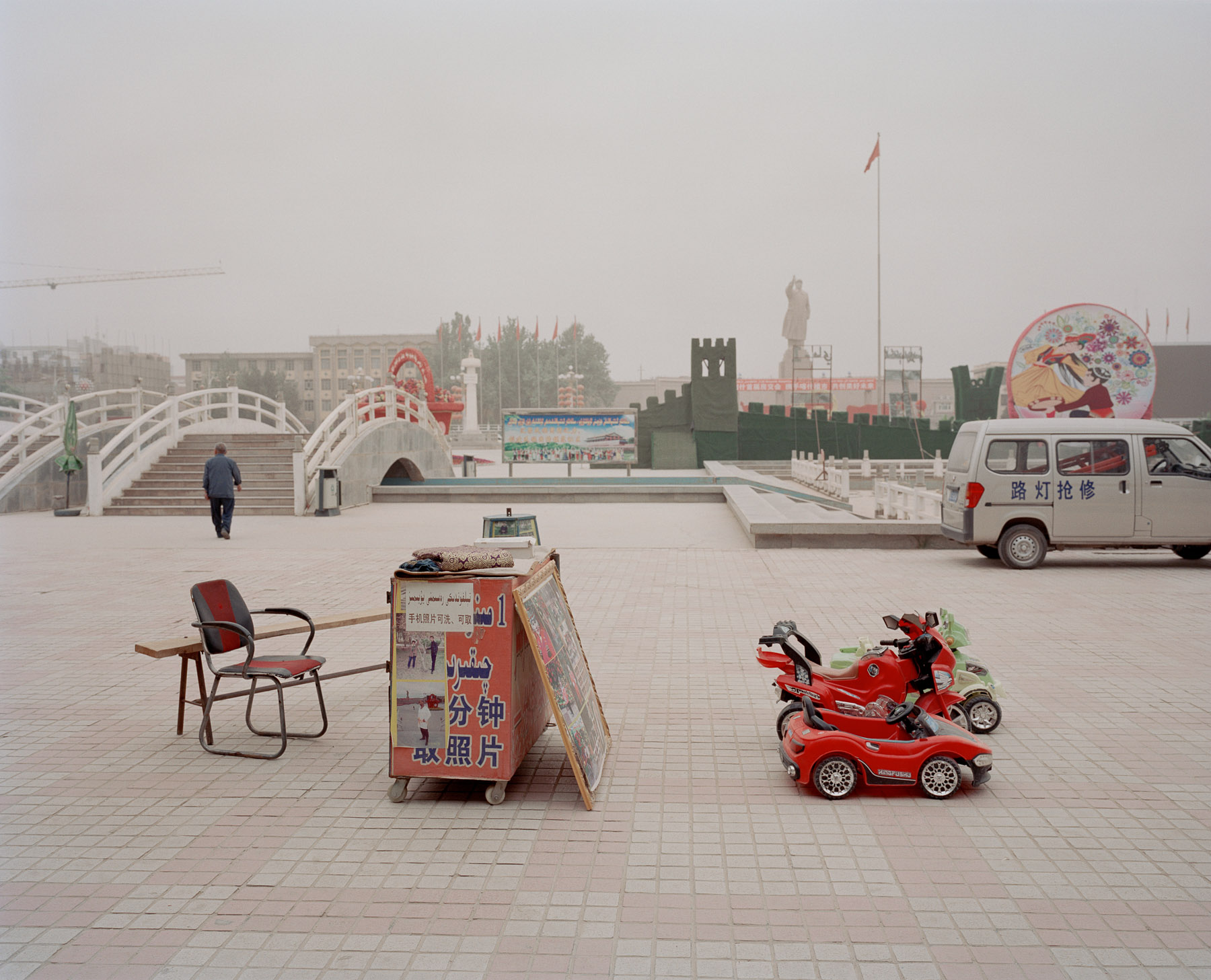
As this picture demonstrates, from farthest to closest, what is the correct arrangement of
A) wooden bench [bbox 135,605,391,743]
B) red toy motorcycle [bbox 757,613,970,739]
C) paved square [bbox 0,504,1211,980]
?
wooden bench [bbox 135,605,391,743], red toy motorcycle [bbox 757,613,970,739], paved square [bbox 0,504,1211,980]

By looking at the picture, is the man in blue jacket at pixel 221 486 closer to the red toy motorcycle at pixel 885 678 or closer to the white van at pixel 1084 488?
the white van at pixel 1084 488

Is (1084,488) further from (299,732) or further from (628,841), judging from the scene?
(299,732)

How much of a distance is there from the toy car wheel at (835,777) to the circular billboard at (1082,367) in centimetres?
1538

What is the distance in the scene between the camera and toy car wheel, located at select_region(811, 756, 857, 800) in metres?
4.78

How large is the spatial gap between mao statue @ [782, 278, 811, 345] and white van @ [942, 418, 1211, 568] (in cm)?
6119

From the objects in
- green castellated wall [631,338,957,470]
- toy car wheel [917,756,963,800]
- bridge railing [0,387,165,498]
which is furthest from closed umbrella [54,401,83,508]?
green castellated wall [631,338,957,470]

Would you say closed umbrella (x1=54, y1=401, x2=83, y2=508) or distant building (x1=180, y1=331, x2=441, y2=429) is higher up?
distant building (x1=180, y1=331, x2=441, y2=429)

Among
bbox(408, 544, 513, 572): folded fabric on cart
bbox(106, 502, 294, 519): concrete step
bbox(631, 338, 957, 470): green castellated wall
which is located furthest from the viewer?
bbox(631, 338, 957, 470): green castellated wall

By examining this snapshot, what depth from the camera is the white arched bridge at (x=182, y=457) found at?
65.2ft

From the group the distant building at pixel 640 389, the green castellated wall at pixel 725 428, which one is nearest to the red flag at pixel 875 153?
the green castellated wall at pixel 725 428

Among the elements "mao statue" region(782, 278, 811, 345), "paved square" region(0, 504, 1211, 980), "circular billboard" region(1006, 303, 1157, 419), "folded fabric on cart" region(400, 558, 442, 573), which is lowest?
"paved square" region(0, 504, 1211, 980)

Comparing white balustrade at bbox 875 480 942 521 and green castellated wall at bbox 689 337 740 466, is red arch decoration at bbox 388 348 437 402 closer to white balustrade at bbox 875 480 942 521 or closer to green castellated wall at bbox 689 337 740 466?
green castellated wall at bbox 689 337 740 466

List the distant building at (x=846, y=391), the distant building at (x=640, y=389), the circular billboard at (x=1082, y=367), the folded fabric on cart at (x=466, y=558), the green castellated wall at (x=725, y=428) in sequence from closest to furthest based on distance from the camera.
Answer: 1. the folded fabric on cart at (x=466, y=558)
2. the circular billboard at (x=1082, y=367)
3. the green castellated wall at (x=725, y=428)
4. the distant building at (x=846, y=391)
5. the distant building at (x=640, y=389)

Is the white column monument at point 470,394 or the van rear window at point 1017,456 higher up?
the white column monument at point 470,394
